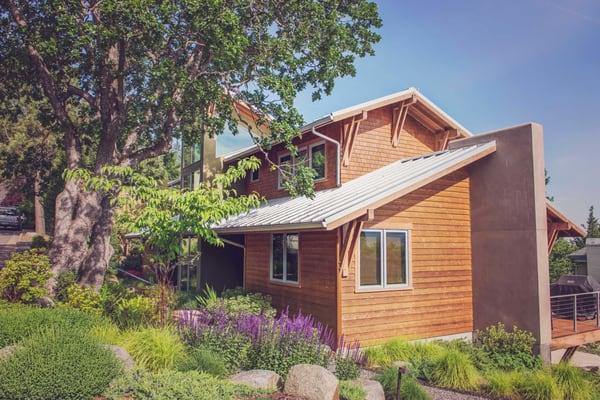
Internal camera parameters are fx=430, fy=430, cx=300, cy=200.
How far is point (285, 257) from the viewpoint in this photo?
1255 centimetres

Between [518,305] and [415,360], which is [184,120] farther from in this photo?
[518,305]

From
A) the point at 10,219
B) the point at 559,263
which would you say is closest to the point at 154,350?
the point at 559,263

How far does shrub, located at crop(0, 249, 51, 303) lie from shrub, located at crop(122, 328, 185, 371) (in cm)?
497

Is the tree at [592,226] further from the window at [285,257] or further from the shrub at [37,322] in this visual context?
the shrub at [37,322]

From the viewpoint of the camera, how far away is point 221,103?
1369cm

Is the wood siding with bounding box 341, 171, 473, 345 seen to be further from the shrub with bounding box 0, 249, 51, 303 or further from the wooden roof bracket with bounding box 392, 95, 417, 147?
the shrub with bounding box 0, 249, 51, 303

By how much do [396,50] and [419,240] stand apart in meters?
8.12

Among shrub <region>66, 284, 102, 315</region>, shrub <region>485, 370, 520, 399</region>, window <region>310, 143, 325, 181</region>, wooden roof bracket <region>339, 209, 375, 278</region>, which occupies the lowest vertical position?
shrub <region>485, 370, 520, 399</region>

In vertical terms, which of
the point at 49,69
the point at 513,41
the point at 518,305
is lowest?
the point at 518,305

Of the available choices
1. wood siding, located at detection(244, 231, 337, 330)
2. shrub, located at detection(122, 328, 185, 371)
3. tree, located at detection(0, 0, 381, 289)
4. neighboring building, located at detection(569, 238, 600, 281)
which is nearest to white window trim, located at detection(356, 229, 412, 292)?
wood siding, located at detection(244, 231, 337, 330)

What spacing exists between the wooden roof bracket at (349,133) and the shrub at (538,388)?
7.84m

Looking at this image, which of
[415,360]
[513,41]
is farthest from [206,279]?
[513,41]

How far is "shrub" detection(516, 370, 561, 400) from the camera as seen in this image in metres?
7.41

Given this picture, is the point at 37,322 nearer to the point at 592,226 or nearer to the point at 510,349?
the point at 510,349
